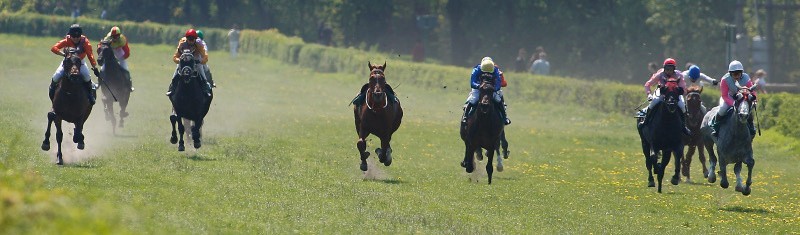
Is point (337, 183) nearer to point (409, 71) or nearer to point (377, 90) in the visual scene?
point (377, 90)

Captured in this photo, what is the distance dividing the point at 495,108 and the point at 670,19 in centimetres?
4499

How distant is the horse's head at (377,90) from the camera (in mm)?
22500

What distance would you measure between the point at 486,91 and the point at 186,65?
5.78 metres

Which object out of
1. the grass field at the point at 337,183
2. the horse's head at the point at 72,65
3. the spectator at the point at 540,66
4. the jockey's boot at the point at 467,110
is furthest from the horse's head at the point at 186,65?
the spectator at the point at 540,66

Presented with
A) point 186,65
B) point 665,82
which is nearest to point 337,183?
point 186,65

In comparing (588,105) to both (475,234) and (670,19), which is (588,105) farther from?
(475,234)

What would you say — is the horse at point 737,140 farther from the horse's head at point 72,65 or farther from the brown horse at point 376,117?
the horse's head at point 72,65

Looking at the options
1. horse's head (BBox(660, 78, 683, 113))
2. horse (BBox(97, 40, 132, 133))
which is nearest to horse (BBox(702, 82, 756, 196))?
horse's head (BBox(660, 78, 683, 113))

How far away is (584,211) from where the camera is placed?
69.6ft

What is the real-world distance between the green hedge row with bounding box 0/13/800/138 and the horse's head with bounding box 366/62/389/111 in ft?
57.3

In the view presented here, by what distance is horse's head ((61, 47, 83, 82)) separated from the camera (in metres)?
21.7

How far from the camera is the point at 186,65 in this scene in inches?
969

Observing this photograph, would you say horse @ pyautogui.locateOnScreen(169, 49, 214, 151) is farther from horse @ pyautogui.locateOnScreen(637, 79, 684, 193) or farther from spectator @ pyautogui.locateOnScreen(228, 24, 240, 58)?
spectator @ pyautogui.locateOnScreen(228, 24, 240, 58)

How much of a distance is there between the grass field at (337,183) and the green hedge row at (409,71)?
→ 1347 mm
